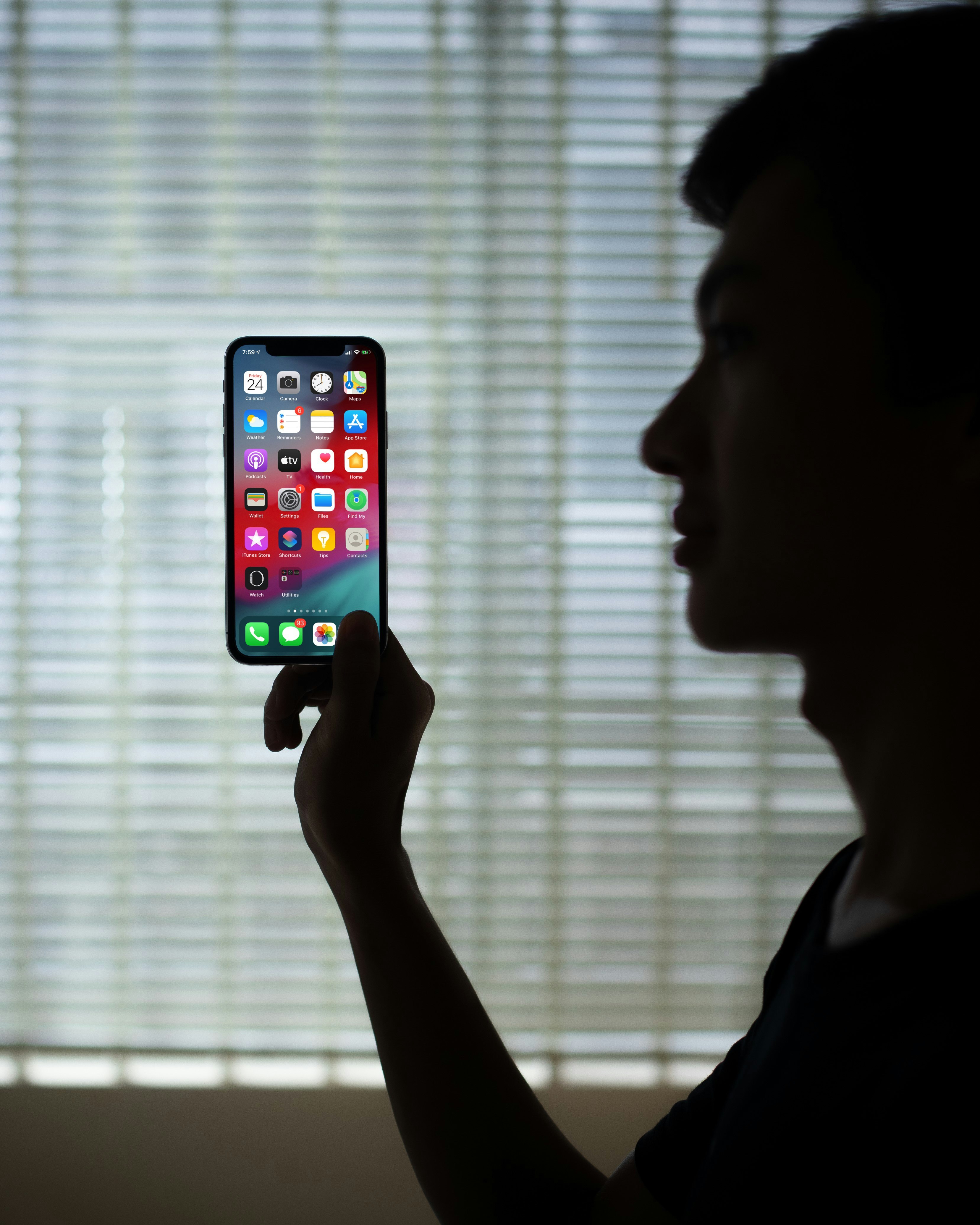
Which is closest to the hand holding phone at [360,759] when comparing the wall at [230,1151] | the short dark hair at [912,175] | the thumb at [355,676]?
the thumb at [355,676]

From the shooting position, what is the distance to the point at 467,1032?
559mm

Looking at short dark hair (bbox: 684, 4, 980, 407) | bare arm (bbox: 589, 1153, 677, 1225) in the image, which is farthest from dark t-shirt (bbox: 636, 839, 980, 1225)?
short dark hair (bbox: 684, 4, 980, 407)

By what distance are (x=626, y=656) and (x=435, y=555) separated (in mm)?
342

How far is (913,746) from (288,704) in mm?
460

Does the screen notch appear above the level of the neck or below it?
above

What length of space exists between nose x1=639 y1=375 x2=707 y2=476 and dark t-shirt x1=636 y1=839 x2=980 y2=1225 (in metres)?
0.25

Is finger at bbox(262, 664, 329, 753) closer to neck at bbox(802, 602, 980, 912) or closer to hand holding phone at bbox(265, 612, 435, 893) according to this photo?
hand holding phone at bbox(265, 612, 435, 893)

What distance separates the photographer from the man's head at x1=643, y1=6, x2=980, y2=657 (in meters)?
0.36

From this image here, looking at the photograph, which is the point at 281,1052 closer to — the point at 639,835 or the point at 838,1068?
the point at 639,835

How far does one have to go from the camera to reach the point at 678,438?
45cm

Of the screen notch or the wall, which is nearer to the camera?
the screen notch

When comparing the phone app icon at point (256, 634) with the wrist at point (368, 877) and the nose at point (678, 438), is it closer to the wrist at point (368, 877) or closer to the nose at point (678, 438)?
the wrist at point (368, 877)

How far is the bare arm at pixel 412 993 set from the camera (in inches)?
21.5

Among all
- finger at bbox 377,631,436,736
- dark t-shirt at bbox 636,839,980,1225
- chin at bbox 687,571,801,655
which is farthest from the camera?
finger at bbox 377,631,436,736
